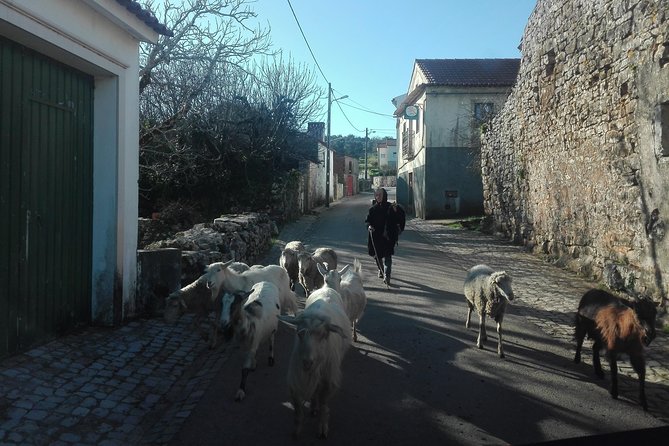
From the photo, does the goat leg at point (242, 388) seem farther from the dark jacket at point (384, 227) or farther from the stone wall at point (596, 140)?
the stone wall at point (596, 140)

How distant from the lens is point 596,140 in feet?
35.2

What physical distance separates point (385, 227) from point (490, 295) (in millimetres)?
4278

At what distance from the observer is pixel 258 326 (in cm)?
541

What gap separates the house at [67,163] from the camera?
5488 millimetres

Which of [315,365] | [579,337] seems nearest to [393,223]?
[579,337]

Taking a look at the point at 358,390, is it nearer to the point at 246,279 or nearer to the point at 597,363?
the point at 246,279

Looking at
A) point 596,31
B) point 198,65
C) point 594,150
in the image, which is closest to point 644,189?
point 594,150

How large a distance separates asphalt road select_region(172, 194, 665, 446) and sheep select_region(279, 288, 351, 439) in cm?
21

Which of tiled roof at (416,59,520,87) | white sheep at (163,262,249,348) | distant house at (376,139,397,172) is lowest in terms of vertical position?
white sheep at (163,262,249,348)

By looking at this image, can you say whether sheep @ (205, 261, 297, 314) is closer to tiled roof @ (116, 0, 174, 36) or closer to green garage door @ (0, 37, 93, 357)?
green garage door @ (0, 37, 93, 357)

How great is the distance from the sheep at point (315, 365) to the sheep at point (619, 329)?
2.67 meters

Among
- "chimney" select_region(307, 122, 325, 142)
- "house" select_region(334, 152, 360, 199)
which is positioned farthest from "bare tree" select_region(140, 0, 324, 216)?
"house" select_region(334, 152, 360, 199)

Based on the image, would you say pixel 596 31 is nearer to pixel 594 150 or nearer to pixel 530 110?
pixel 594 150

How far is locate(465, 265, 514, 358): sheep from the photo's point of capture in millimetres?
6305
